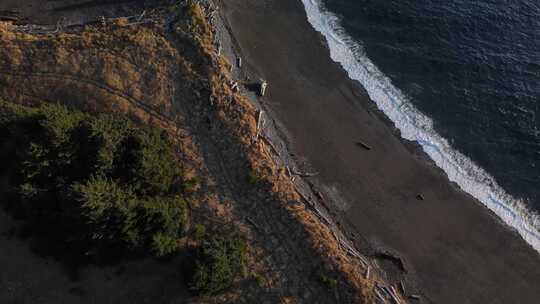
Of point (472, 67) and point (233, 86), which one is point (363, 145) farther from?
point (472, 67)

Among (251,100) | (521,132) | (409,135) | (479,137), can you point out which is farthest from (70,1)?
(521,132)

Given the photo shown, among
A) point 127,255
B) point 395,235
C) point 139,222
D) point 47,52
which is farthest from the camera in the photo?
point 47,52

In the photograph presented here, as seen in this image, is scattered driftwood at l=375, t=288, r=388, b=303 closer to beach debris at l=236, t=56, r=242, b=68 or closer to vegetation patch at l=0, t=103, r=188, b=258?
vegetation patch at l=0, t=103, r=188, b=258

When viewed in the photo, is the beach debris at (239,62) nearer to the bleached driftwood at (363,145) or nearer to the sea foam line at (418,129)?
the sea foam line at (418,129)

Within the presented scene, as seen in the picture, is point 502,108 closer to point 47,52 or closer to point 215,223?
point 215,223

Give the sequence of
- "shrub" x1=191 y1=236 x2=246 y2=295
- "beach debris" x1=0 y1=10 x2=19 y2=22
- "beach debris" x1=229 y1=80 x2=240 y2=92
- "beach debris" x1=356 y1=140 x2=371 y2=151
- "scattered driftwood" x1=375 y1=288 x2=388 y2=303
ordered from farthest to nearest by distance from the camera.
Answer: "beach debris" x1=0 y1=10 x2=19 y2=22
"beach debris" x1=356 y1=140 x2=371 y2=151
"beach debris" x1=229 y1=80 x2=240 y2=92
"scattered driftwood" x1=375 y1=288 x2=388 y2=303
"shrub" x1=191 y1=236 x2=246 y2=295

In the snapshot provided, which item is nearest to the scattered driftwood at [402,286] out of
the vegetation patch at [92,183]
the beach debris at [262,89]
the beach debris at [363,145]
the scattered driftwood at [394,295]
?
the scattered driftwood at [394,295]

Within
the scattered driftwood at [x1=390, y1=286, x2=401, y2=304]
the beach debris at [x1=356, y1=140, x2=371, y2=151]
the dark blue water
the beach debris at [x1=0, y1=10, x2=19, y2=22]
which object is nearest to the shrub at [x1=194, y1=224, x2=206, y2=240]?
the scattered driftwood at [x1=390, y1=286, x2=401, y2=304]
